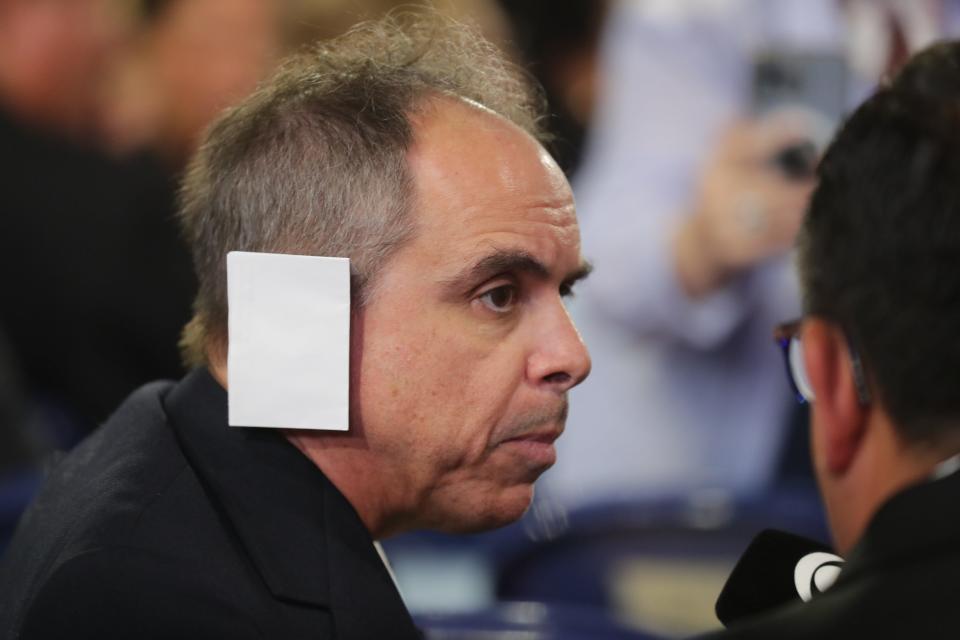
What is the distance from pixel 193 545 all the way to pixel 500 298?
56 centimetres

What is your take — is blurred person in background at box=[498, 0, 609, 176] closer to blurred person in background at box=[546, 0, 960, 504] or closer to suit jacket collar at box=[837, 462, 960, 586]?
blurred person in background at box=[546, 0, 960, 504]

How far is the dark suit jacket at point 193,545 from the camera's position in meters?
1.41

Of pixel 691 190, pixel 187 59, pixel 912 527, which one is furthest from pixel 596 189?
pixel 912 527

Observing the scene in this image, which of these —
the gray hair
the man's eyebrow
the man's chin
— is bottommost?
the man's chin

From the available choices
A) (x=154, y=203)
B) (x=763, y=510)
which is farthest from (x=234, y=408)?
(x=154, y=203)

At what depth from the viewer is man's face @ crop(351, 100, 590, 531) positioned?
1.73 m

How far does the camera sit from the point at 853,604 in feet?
3.59

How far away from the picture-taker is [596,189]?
4.35m

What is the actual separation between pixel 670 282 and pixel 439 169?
8.90 ft

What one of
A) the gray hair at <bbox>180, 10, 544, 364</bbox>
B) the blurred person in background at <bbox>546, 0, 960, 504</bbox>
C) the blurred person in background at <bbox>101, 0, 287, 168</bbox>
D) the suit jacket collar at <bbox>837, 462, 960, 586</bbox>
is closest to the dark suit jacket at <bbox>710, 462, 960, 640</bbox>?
the suit jacket collar at <bbox>837, 462, 960, 586</bbox>

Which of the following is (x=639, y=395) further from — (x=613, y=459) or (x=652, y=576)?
(x=652, y=576)

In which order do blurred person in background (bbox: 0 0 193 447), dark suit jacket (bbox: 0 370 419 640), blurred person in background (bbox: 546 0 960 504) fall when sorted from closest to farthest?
dark suit jacket (bbox: 0 370 419 640)
blurred person in background (bbox: 0 0 193 447)
blurred person in background (bbox: 546 0 960 504)

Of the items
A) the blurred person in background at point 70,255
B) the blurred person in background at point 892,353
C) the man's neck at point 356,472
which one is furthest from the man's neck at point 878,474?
the blurred person in background at point 70,255

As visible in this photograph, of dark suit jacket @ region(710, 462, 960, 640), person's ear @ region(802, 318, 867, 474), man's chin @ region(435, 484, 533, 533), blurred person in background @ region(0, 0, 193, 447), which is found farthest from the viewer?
blurred person in background @ region(0, 0, 193, 447)
